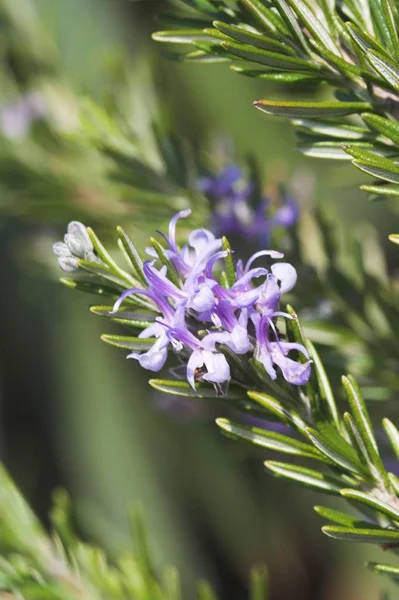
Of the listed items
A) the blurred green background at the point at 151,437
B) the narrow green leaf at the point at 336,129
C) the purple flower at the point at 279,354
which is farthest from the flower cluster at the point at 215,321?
the blurred green background at the point at 151,437

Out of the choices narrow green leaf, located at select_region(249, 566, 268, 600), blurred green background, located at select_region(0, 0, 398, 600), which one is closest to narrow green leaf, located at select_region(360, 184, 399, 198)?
narrow green leaf, located at select_region(249, 566, 268, 600)

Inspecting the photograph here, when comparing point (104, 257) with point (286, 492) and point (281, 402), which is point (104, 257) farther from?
point (286, 492)

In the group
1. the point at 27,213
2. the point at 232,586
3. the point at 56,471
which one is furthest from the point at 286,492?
the point at 27,213

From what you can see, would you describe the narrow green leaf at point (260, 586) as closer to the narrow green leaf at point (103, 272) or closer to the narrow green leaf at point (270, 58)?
Result: the narrow green leaf at point (103, 272)

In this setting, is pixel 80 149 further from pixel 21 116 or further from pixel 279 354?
pixel 279 354

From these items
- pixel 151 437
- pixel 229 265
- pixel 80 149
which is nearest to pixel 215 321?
pixel 229 265
